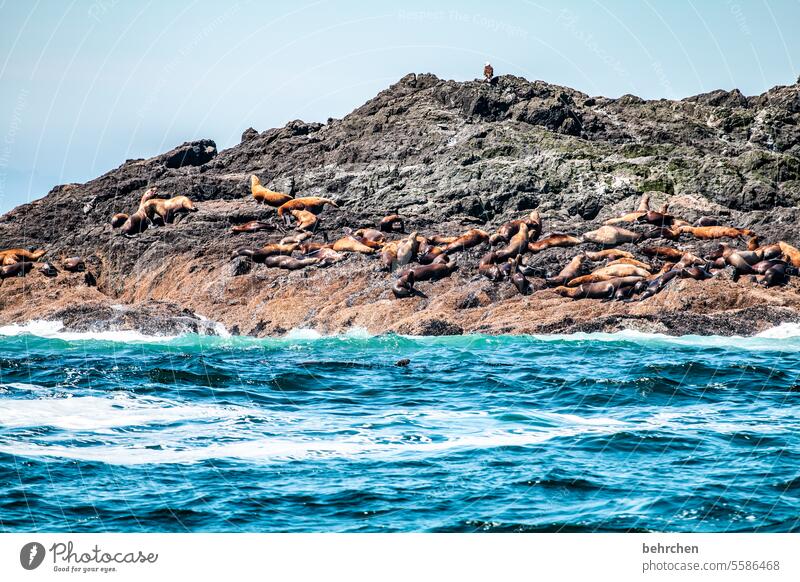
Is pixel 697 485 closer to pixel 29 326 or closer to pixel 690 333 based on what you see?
pixel 690 333

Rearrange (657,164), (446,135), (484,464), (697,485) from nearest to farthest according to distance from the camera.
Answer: (697,485), (484,464), (657,164), (446,135)

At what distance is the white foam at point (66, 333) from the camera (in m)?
24.9

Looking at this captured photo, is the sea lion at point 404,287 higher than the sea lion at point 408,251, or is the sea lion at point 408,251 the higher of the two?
the sea lion at point 408,251

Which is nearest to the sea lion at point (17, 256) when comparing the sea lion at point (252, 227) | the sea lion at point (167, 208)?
the sea lion at point (167, 208)

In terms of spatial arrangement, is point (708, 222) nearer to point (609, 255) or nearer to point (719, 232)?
point (719, 232)

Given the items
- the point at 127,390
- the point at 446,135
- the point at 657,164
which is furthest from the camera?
the point at 446,135

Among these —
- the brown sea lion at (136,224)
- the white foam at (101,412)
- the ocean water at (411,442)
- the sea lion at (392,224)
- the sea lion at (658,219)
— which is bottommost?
the ocean water at (411,442)

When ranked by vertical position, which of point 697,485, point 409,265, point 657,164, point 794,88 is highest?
point 794,88

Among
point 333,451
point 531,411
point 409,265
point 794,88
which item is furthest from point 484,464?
point 794,88

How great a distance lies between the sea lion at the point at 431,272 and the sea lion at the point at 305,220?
19.0 feet

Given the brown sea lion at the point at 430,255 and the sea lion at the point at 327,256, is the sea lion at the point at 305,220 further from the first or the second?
the brown sea lion at the point at 430,255

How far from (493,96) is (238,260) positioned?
15900 millimetres

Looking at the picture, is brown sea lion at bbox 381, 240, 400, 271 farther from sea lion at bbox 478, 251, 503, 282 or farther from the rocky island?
sea lion at bbox 478, 251, 503, 282

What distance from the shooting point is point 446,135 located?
123 feet
